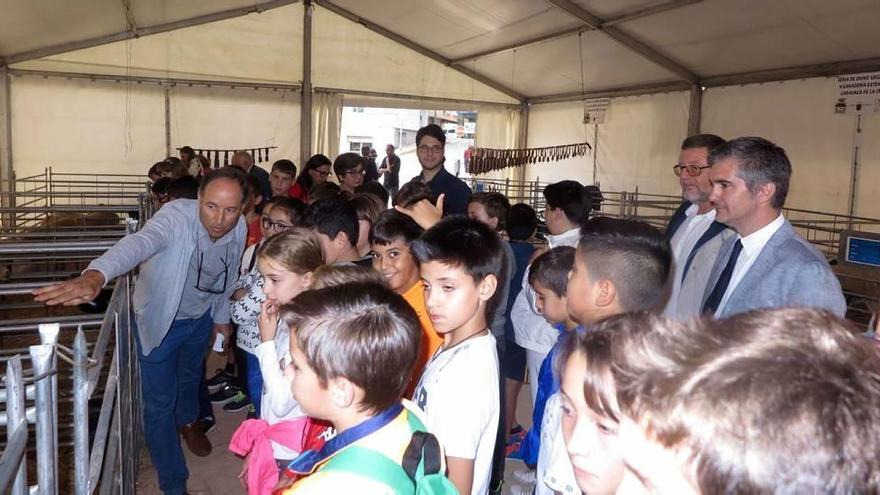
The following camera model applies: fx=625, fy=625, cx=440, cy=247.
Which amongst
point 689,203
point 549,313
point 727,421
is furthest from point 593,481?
point 689,203

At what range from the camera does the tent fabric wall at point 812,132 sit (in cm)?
842

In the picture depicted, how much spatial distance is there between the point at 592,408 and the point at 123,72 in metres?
12.5

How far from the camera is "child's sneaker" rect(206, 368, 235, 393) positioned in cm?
436

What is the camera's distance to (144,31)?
11164 millimetres

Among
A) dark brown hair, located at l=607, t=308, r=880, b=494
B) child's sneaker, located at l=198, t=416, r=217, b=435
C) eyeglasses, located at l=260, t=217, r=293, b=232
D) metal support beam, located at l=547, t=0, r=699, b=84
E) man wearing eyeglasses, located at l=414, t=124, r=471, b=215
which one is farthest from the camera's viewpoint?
metal support beam, located at l=547, t=0, r=699, b=84

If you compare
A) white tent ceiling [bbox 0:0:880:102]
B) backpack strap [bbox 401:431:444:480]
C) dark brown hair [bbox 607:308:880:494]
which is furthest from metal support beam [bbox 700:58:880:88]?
dark brown hair [bbox 607:308:880:494]

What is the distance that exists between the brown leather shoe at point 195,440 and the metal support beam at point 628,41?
26.3ft

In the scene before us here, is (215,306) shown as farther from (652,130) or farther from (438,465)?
(652,130)

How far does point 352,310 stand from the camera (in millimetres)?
1320

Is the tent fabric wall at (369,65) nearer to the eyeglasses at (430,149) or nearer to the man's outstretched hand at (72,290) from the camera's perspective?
the eyeglasses at (430,149)

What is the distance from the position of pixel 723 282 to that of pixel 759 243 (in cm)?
21

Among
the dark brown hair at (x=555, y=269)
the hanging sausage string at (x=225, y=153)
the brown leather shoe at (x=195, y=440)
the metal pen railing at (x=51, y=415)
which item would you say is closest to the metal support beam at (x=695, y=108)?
the hanging sausage string at (x=225, y=153)

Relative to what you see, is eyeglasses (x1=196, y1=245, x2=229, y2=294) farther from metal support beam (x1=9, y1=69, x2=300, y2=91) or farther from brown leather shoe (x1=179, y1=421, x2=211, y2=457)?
metal support beam (x1=9, y1=69, x2=300, y2=91)

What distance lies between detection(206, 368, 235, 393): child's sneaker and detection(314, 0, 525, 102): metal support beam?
31.9ft
